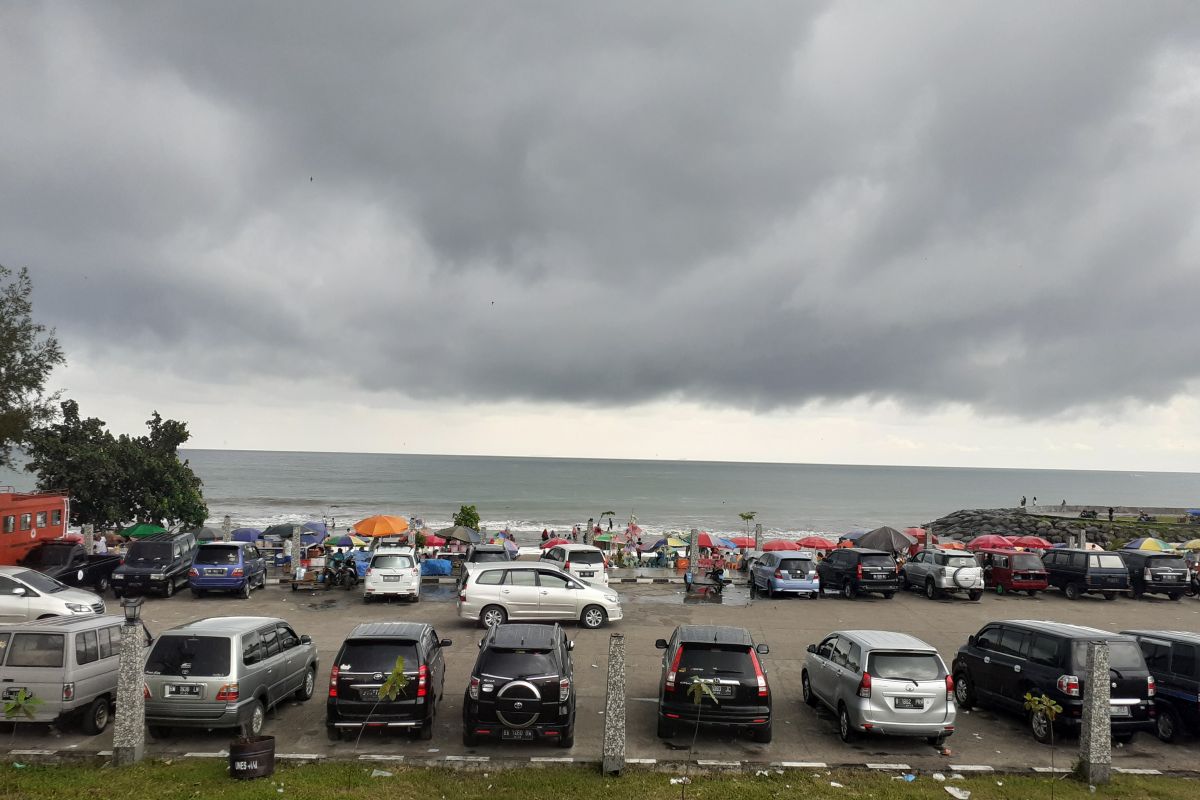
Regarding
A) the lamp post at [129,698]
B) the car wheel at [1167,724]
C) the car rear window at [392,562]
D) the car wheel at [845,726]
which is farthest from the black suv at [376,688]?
the car rear window at [392,562]

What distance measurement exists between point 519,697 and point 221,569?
16.5 metres

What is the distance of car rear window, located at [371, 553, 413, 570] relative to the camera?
22344mm

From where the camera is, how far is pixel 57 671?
9.97 meters

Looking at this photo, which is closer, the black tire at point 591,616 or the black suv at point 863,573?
the black tire at point 591,616

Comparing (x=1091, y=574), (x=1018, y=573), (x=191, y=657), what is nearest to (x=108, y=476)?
(x=191, y=657)

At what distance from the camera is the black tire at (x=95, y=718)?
10.4 m

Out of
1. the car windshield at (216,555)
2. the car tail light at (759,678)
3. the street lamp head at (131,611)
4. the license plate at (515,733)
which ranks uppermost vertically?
the street lamp head at (131,611)

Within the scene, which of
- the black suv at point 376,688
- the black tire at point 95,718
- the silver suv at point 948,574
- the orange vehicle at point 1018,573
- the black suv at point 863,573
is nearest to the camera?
the black suv at point 376,688

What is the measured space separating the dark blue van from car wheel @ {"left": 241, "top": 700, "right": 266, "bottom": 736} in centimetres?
1332

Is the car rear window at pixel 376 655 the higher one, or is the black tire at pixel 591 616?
the car rear window at pixel 376 655

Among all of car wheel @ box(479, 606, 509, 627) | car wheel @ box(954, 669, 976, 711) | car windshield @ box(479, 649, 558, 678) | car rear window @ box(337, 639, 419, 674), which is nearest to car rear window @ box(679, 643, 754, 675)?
car windshield @ box(479, 649, 558, 678)

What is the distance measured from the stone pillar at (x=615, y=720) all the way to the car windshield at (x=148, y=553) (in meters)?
19.5

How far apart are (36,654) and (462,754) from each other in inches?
245

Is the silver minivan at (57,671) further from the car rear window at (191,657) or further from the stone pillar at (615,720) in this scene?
the stone pillar at (615,720)
